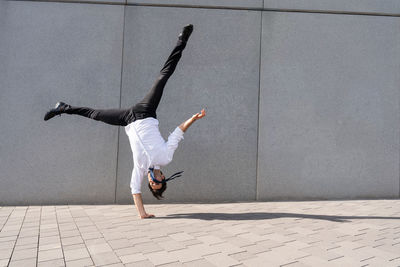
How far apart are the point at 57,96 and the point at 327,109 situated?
494 centimetres

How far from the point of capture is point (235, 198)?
5.28 meters

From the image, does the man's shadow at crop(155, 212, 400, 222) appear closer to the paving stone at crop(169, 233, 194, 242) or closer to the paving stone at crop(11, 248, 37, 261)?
the paving stone at crop(169, 233, 194, 242)

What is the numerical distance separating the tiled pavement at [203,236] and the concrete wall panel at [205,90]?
2.13ft

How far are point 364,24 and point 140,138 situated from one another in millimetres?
4788

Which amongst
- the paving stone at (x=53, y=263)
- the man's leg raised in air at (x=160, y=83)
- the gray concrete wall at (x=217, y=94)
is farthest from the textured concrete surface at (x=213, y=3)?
the paving stone at (x=53, y=263)

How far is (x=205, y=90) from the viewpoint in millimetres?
5293

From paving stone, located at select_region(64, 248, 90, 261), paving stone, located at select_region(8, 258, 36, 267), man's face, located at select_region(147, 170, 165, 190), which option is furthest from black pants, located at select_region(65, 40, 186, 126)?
paving stone, located at select_region(8, 258, 36, 267)

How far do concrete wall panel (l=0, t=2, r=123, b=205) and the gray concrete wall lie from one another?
0.02m

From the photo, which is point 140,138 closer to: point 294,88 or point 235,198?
point 235,198

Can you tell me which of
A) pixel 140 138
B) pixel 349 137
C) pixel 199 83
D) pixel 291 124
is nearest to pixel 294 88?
pixel 291 124

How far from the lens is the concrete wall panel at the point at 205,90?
520 cm

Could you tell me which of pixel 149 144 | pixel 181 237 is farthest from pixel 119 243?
pixel 149 144

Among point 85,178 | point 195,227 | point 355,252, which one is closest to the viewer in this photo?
point 355,252

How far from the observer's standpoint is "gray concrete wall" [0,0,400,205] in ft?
16.5
